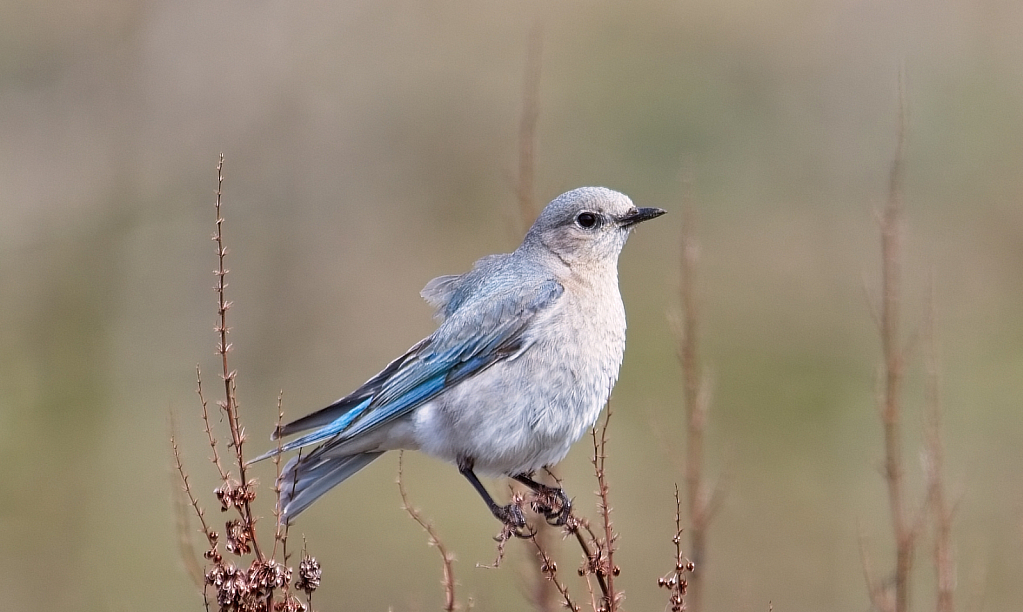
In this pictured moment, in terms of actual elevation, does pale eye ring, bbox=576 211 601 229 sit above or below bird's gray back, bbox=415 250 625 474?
above

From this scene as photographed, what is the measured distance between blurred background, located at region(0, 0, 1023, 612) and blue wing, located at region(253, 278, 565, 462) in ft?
12.7

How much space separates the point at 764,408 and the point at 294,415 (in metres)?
4.36

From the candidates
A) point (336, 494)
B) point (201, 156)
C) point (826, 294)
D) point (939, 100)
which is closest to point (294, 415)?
point (336, 494)

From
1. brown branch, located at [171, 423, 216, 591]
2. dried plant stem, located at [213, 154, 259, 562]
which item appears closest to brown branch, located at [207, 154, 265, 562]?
dried plant stem, located at [213, 154, 259, 562]

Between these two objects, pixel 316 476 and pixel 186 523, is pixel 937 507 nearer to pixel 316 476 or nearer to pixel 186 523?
pixel 316 476

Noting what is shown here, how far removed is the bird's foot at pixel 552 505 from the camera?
477 cm

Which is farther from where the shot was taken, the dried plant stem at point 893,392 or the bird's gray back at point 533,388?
the bird's gray back at point 533,388

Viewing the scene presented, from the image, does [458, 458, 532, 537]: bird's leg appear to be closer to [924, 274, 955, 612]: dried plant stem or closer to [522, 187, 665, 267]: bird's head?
[522, 187, 665, 267]: bird's head

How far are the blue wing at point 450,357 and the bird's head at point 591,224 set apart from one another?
0.92 ft

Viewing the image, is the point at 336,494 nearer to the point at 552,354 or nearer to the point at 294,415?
the point at 294,415

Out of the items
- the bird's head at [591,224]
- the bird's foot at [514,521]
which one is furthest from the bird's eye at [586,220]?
the bird's foot at [514,521]

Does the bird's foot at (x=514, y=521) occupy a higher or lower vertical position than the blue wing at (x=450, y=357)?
lower

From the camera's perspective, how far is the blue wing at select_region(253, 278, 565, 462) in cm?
516

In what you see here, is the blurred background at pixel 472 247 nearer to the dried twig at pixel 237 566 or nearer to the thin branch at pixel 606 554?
the thin branch at pixel 606 554
